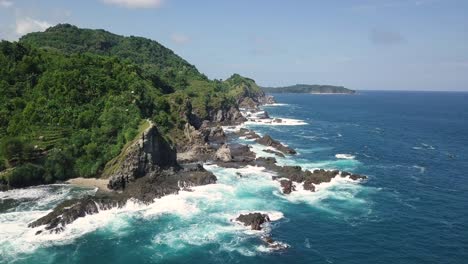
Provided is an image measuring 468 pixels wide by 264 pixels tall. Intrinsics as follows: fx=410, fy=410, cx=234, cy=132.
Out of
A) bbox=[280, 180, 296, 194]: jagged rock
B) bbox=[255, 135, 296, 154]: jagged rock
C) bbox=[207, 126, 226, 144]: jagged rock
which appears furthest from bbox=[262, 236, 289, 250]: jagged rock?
bbox=[207, 126, 226, 144]: jagged rock

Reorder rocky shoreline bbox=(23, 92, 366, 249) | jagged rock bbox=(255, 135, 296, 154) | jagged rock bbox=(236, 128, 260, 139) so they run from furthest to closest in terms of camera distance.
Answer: jagged rock bbox=(236, 128, 260, 139) → jagged rock bbox=(255, 135, 296, 154) → rocky shoreline bbox=(23, 92, 366, 249)

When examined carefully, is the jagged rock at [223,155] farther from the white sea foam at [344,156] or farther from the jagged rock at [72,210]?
the jagged rock at [72,210]

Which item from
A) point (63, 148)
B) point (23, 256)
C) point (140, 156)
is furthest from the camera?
point (63, 148)

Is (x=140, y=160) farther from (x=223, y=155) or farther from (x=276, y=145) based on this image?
(x=276, y=145)

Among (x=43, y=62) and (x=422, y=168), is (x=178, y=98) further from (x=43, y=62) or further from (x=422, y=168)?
(x=422, y=168)

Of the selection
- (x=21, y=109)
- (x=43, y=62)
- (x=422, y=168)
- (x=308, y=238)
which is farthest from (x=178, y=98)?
(x=308, y=238)

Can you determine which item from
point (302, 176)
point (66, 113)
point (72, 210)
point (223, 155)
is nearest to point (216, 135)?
point (223, 155)

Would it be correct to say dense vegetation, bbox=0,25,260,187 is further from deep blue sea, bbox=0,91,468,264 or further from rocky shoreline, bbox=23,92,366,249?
rocky shoreline, bbox=23,92,366,249
